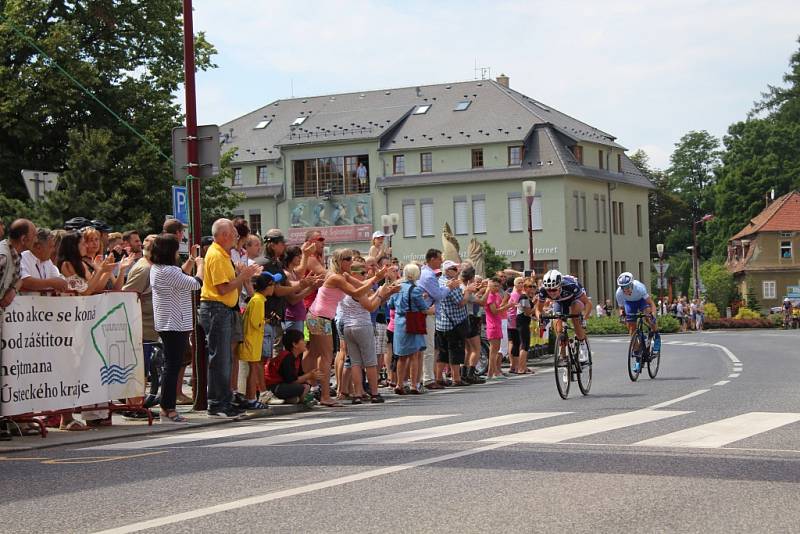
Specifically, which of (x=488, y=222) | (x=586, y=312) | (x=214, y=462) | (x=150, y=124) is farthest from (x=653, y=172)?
(x=214, y=462)

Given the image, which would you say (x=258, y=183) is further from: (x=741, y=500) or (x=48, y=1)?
(x=741, y=500)

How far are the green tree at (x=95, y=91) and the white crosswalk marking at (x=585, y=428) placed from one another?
100 feet

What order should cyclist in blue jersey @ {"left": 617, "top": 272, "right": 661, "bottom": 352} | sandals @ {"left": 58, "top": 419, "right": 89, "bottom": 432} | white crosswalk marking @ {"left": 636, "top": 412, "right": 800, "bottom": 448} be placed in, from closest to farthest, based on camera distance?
white crosswalk marking @ {"left": 636, "top": 412, "right": 800, "bottom": 448} < sandals @ {"left": 58, "top": 419, "right": 89, "bottom": 432} < cyclist in blue jersey @ {"left": 617, "top": 272, "right": 661, "bottom": 352}

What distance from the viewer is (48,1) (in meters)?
47.0

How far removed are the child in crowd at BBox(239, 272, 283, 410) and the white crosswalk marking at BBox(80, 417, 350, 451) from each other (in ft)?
4.70

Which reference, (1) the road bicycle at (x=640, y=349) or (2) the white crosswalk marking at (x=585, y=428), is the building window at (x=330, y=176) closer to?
(1) the road bicycle at (x=640, y=349)

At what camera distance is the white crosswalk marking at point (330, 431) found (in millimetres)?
12187

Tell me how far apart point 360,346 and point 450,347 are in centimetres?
442

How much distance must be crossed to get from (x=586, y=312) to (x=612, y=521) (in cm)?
1139

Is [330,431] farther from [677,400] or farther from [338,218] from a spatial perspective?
[338,218]

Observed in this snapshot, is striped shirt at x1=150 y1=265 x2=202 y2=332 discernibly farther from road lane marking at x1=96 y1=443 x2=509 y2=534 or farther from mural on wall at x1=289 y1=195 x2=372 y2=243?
mural on wall at x1=289 y1=195 x2=372 y2=243

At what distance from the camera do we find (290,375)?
55.9 ft

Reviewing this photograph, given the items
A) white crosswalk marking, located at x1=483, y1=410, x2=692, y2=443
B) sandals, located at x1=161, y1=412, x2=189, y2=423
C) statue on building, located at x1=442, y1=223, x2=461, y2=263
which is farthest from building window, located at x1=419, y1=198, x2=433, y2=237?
white crosswalk marking, located at x1=483, y1=410, x2=692, y2=443

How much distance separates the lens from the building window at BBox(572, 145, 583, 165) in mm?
93812
